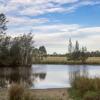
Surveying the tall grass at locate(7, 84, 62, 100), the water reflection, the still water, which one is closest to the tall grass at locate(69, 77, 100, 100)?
the still water

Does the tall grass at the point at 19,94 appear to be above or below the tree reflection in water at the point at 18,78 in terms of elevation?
above

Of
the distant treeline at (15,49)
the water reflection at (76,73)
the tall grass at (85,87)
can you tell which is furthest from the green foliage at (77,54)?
the tall grass at (85,87)

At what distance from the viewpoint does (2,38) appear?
79.3m

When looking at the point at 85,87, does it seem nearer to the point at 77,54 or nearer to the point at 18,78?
the point at 18,78

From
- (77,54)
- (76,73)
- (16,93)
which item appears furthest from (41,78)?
(77,54)

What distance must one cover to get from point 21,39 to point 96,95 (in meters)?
79.2

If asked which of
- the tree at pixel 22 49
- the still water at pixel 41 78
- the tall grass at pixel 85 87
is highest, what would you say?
the tree at pixel 22 49

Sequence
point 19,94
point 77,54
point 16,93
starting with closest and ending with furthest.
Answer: point 19,94 < point 16,93 < point 77,54

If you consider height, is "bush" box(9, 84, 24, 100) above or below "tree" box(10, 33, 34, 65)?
below

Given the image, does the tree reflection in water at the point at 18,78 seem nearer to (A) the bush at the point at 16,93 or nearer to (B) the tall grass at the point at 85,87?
(B) the tall grass at the point at 85,87

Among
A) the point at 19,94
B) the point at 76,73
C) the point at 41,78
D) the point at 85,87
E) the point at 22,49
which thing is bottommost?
the point at 41,78

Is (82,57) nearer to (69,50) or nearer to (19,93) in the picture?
(69,50)

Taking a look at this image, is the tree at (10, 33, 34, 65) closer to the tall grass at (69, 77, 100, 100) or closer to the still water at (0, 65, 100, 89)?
the still water at (0, 65, 100, 89)

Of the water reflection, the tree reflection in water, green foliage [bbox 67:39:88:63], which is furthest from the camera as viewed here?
green foliage [bbox 67:39:88:63]
